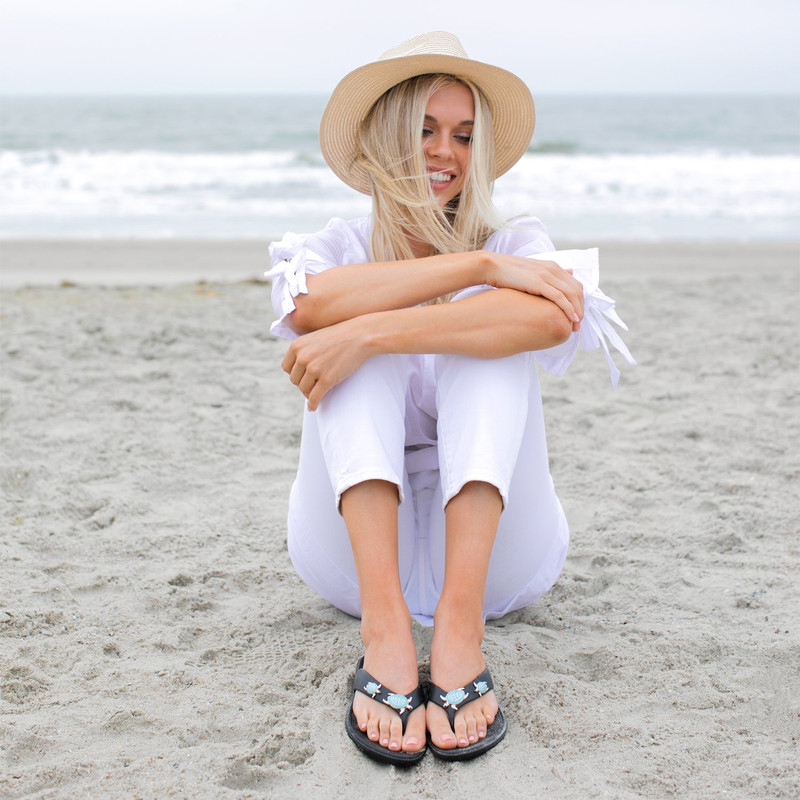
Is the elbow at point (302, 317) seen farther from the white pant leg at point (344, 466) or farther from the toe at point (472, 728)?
the toe at point (472, 728)

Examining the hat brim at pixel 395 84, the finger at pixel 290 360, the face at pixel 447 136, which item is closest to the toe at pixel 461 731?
the finger at pixel 290 360

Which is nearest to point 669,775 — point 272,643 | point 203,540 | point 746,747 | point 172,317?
point 746,747

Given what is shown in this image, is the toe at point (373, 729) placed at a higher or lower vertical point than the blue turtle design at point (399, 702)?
lower

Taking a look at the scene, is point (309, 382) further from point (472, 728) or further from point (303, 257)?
point (472, 728)

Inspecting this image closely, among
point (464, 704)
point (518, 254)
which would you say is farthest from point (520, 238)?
point (464, 704)

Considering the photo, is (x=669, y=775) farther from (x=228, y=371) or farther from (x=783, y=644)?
(x=228, y=371)

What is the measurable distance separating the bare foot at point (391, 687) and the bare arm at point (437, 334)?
0.49 meters

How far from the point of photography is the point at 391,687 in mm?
1642

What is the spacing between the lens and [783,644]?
Result: 6.34ft

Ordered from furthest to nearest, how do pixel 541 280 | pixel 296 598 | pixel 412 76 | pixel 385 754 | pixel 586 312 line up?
1. pixel 296 598
2. pixel 412 76
3. pixel 586 312
4. pixel 541 280
5. pixel 385 754

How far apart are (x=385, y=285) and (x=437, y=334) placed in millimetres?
196

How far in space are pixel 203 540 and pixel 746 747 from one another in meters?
1.53

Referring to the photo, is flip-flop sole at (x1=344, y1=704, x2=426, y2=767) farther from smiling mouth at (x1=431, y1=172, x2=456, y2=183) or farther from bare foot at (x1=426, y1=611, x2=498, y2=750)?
smiling mouth at (x1=431, y1=172, x2=456, y2=183)

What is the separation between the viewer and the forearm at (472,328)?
1.75 m
